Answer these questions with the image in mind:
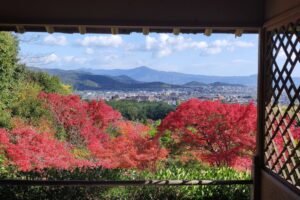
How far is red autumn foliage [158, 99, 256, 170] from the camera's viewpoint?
5.75 m

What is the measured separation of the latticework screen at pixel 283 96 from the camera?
2982 millimetres

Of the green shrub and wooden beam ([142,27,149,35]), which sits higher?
wooden beam ([142,27,149,35])

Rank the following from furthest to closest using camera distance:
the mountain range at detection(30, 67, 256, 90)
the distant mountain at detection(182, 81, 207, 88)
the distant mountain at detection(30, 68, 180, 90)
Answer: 1. the distant mountain at detection(30, 68, 180, 90)
2. the mountain range at detection(30, 67, 256, 90)
3. the distant mountain at detection(182, 81, 207, 88)

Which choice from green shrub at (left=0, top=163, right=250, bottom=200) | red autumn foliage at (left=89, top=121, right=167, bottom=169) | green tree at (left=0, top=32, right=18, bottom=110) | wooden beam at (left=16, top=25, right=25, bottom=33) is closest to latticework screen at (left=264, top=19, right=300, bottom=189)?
green shrub at (left=0, top=163, right=250, bottom=200)

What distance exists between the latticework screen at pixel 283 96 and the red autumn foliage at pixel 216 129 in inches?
83.7

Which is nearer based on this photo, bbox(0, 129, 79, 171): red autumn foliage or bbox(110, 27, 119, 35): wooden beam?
bbox(110, 27, 119, 35): wooden beam

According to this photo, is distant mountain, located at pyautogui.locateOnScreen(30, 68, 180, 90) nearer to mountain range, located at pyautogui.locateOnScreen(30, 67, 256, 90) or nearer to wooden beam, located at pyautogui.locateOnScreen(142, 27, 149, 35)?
mountain range, located at pyautogui.locateOnScreen(30, 67, 256, 90)

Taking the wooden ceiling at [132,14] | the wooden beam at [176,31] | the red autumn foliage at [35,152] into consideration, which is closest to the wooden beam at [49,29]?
the wooden ceiling at [132,14]

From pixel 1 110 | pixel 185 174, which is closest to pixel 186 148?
pixel 185 174

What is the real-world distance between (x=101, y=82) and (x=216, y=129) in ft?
18.6

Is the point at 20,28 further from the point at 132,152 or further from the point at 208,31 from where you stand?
the point at 132,152

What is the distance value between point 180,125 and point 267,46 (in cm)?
270

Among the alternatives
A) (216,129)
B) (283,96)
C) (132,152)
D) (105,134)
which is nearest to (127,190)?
(132,152)

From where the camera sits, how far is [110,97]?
10008mm
